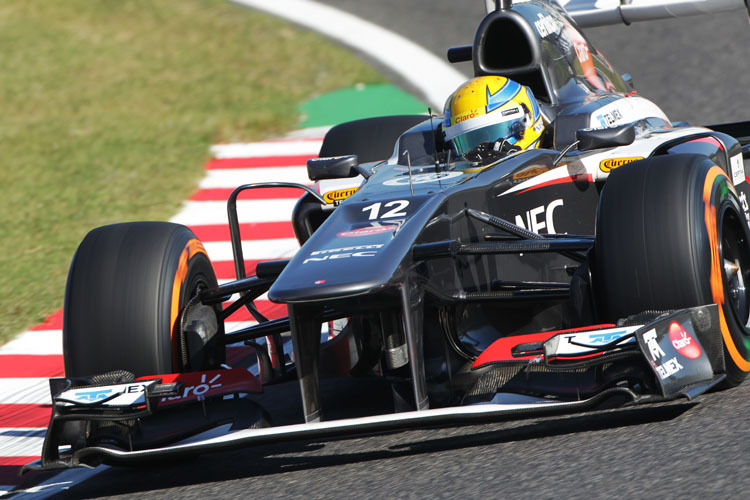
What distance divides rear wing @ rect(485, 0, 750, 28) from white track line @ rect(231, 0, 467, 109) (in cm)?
340

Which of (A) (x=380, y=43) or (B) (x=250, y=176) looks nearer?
(B) (x=250, y=176)

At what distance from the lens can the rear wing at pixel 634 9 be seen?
7.29 m

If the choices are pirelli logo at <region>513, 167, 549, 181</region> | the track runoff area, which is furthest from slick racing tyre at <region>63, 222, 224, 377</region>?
pirelli logo at <region>513, 167, 549, 181</region>

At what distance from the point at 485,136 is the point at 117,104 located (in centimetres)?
799

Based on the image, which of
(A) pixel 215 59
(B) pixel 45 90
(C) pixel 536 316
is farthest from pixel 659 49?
(C) pixel 536 316

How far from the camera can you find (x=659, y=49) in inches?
503

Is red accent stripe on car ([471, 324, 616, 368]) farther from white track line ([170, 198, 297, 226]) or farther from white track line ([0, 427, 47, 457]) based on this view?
white track line ([170, 198, 297, 226])

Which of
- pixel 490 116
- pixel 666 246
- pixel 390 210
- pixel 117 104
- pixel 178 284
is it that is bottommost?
pixel 666 246

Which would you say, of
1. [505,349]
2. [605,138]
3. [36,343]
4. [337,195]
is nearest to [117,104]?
[36,343]

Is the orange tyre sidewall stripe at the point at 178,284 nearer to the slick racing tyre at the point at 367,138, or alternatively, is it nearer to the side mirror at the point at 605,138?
the side mirror at the point at 605,138

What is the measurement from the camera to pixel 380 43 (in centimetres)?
1403

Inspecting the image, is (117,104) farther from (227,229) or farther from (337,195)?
(337,195)

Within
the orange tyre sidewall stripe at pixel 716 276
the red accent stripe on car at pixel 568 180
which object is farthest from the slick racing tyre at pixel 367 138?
the orange tyre sidewall stripe at pixel 716 276

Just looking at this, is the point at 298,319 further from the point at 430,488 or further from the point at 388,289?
the point at 430,488
